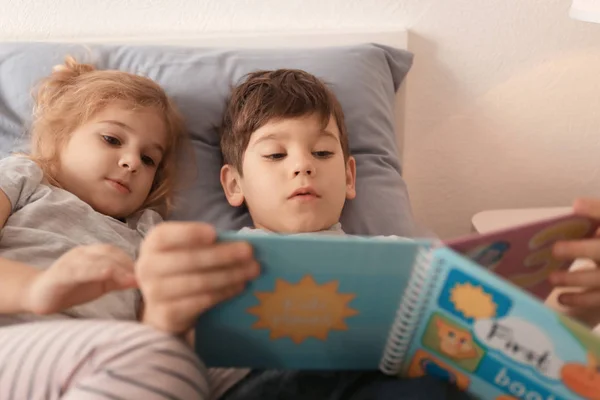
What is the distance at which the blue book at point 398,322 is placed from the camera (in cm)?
47

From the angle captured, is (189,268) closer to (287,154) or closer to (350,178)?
(287,154)

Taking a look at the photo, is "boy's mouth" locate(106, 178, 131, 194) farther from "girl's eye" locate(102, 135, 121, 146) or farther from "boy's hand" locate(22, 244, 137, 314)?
"boy's hand" locate(22, 244, 137, 314)

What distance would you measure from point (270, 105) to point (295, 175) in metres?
0.15

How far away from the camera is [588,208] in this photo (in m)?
0.58

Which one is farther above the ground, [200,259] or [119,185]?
[200,259]

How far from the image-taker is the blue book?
47cm

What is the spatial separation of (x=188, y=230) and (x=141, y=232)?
50 cm

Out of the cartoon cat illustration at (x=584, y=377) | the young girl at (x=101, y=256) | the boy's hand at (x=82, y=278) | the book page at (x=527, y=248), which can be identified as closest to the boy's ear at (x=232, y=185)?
the young girl at (x=101, y=256)

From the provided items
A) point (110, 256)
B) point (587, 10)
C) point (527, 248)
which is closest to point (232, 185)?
point (110, 256)

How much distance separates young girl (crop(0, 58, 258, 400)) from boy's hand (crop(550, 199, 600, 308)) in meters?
0.34

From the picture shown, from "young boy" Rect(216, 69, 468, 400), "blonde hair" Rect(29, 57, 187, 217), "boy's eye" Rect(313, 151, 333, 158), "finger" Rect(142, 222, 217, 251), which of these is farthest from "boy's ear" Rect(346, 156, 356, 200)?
"finger" Rect(142, 222, 217, 251)

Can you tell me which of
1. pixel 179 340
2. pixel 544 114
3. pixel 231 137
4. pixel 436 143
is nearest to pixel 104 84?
pixel 231 137

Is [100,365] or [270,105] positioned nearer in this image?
[100,365]

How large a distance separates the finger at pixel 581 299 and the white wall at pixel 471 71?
0.72 m
